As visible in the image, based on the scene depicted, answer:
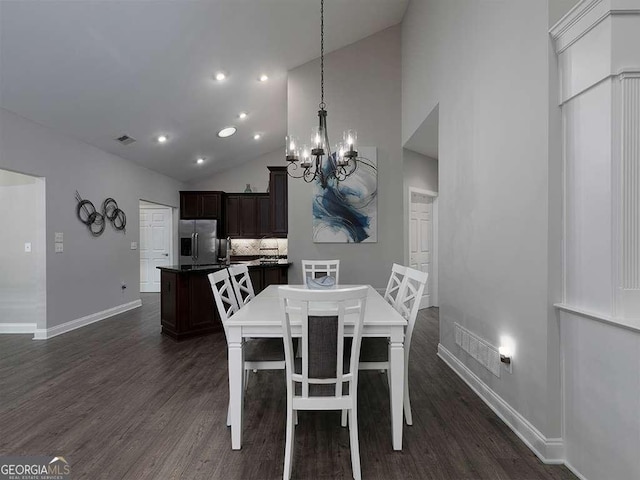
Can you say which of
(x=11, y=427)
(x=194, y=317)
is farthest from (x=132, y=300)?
(x=11, y=427)

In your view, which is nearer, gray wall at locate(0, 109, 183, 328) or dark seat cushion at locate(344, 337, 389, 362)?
dark seat cushion at locate(344, 337, 389, 362)

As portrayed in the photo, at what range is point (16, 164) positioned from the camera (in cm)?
385

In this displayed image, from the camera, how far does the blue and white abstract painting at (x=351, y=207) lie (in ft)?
16.4

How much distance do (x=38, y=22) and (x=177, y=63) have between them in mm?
1346

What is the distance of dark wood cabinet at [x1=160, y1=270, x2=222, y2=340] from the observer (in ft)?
13.9

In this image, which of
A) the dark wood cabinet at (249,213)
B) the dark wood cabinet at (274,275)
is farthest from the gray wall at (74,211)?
the dark wood cabinet at (274,275)

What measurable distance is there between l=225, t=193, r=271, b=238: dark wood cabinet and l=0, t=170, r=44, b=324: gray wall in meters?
3.84

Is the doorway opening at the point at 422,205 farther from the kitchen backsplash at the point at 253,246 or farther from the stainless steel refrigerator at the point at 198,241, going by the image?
the stainless steel refrigerator at the point at 198,241

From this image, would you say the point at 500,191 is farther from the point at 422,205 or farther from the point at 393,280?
the point at 422,205

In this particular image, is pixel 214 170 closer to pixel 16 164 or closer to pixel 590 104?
pixel 16 164

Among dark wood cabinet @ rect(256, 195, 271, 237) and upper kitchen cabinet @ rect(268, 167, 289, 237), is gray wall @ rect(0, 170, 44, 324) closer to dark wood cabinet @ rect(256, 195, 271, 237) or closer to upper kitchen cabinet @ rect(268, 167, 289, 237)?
upper kitchen cabinet @ rect(268, 167, 289, 237)

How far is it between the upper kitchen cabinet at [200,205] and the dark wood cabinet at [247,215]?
253mm

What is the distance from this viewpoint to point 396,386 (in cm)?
195

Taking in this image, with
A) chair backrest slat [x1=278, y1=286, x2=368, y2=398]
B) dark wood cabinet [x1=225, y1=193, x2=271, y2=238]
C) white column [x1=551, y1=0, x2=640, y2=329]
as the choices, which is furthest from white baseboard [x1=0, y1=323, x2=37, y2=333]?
white column [x1=551, y1=0, x2=640, y2=329]
